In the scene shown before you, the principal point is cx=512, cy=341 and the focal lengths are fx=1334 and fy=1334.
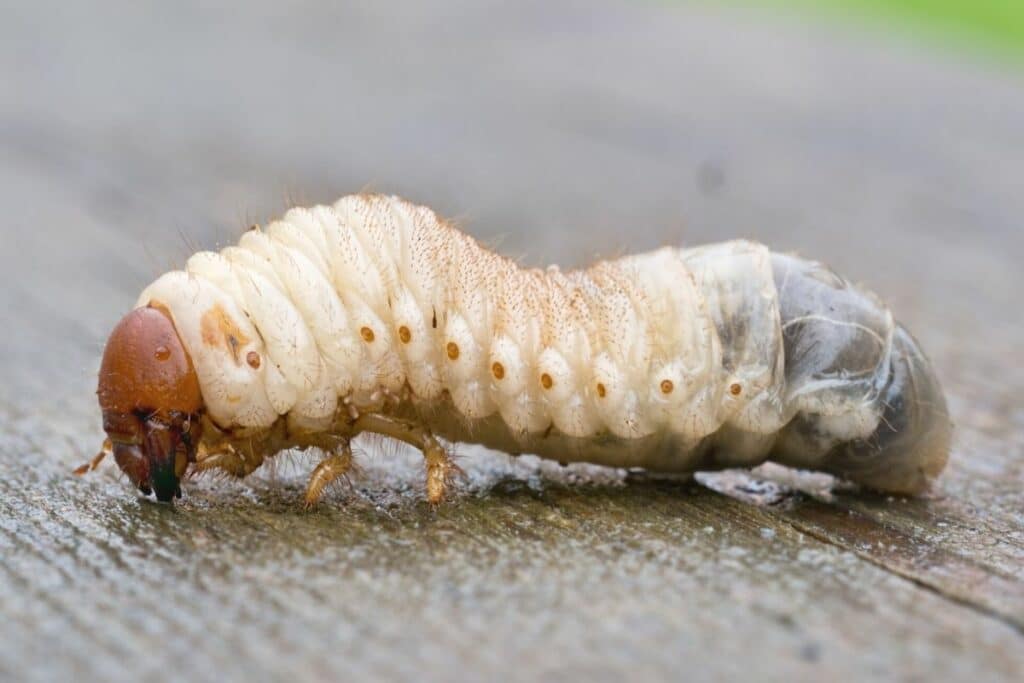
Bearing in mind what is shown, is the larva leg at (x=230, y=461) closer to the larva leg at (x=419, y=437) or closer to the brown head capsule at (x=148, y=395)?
the brown head capsule at (x=148, y=395)

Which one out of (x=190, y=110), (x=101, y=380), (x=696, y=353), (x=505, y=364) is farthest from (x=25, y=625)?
(x=190, y=110)

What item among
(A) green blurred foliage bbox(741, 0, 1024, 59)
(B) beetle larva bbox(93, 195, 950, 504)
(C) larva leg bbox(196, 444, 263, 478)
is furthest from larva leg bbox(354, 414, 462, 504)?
(A) green blurred foliage bbox(741, 0, 1024, 59)

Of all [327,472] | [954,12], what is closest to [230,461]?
[327,472]

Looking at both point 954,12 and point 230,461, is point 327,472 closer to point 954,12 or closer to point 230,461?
point 230,461

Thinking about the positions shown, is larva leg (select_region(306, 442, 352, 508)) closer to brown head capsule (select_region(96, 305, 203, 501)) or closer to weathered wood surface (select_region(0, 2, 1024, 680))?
weathered wood surface (select_region(0, 2, 1024, 680))

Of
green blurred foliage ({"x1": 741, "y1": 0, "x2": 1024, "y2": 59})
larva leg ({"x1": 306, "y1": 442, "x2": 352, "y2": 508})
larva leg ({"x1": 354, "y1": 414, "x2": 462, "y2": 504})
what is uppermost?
green blurred foliage ({"x1": 741, "y1": 0, "x2": 1024, "y2": 59})
